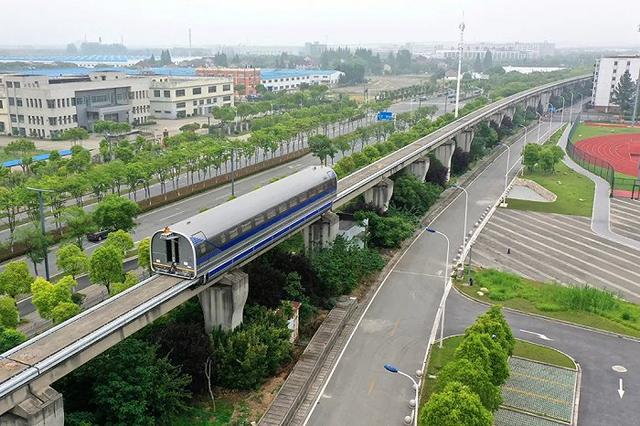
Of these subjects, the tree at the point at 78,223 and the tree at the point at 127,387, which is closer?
the tree at the point at 127,387

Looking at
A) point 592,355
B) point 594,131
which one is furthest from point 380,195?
point 594,131

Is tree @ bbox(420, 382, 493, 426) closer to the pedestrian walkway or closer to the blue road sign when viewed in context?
the pedestrian walkway

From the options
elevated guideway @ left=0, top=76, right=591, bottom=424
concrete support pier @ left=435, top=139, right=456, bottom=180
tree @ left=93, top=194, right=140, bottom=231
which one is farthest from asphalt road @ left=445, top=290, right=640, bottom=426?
concrete support pier @ left=435, top=139, right=456, bottom=180

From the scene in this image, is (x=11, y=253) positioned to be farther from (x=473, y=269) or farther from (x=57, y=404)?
(x=473, y=269)

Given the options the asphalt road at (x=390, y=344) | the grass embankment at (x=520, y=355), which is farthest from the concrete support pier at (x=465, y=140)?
the grass embankment at (x=520, y=355)

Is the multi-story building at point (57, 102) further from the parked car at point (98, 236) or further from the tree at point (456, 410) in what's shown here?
the tree at point (456, 410)

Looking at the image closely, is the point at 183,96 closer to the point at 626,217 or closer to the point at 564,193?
the point at 564,193

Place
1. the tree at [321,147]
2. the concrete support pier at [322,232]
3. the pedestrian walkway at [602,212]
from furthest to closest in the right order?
1. the tree at [321,147]
2. the pedestrian walkway at [602,212]
3. the concrete support pier at [322,232]
